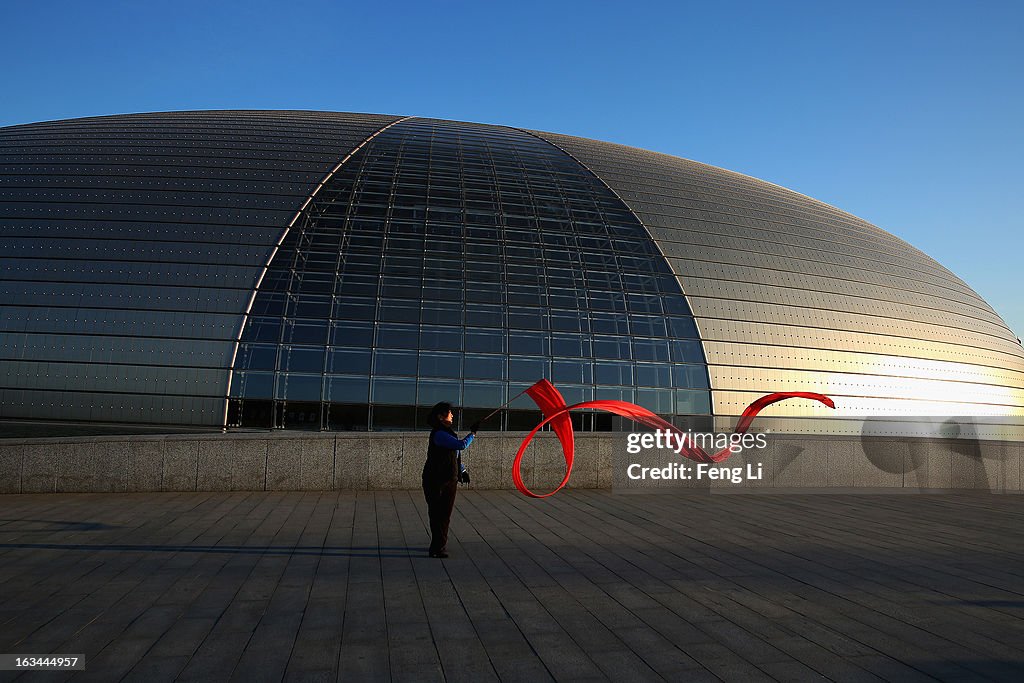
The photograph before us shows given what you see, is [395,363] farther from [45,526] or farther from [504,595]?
[504,595]

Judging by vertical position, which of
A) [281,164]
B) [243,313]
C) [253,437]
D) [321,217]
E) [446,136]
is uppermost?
[446,136]

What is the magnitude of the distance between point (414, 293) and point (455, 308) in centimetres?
140

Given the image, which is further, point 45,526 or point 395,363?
point 395,363

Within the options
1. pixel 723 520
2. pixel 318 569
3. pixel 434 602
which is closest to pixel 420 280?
pixel 723 520

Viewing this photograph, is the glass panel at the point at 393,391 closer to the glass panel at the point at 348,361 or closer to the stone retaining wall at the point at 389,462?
the glass panel at the point at 348,361

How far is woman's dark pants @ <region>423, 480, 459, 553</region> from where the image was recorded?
383 inches

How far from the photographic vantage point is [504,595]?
790 centimetres

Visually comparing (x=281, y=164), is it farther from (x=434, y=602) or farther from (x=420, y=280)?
(x=434, y=602)

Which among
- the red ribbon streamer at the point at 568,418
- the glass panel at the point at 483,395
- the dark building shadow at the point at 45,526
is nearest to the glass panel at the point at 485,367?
the glass panel at the point at 483,395

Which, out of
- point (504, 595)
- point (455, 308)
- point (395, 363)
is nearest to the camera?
point (504, 595)

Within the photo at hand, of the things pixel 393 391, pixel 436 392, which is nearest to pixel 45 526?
pixel 393 391

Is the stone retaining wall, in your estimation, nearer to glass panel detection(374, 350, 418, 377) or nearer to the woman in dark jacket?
glass panel detection(374, 350, 418, 377)

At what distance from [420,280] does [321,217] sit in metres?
4.48

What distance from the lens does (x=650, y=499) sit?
1652 cm
